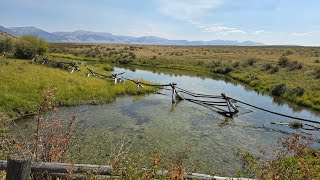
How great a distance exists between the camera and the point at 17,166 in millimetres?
5027

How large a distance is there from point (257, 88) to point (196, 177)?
31066 mm

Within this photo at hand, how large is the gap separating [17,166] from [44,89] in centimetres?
1917

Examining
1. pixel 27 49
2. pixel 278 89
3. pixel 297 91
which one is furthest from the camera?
pixel 27 49

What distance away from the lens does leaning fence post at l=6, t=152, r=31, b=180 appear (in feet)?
16.4

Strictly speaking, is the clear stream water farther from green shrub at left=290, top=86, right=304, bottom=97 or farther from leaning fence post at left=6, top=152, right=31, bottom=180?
leaning fence post at left=6, top=152, right=31, bottom=180

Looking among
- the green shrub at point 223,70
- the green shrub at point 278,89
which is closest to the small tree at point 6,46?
the green shrub at point 223,70

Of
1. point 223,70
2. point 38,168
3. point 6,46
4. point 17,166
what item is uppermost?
point 6,46

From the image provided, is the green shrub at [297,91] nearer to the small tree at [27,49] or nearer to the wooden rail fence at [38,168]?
the wooden rail fence at [38,168]

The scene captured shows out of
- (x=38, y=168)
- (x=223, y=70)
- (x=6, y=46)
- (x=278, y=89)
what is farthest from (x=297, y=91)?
(x=6, y=46)

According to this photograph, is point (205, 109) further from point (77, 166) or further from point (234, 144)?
point (77, 166)

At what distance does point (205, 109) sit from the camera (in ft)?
82.4

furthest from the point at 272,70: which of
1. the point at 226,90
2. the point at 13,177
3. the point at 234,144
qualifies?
the point at 13,177

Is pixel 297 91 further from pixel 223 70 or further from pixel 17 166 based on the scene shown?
pixel 17 166

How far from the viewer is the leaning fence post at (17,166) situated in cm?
500
